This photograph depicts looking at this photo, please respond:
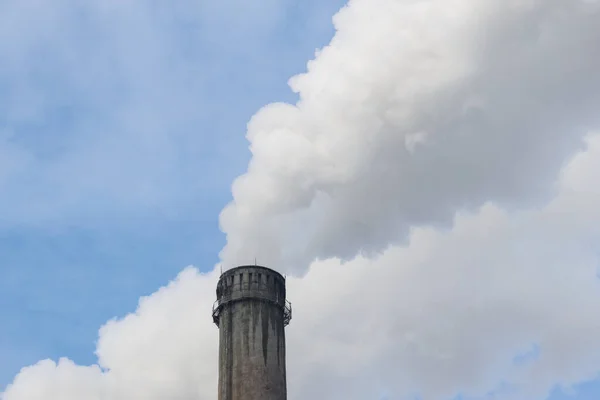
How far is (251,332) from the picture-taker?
2068 inches

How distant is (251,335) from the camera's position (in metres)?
52.4

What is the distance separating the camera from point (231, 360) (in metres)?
51.9

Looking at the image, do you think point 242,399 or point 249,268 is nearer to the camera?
point 242,399

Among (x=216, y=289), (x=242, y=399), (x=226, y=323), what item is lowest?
(x=242, y=399)

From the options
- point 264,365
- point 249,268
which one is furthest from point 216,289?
point 264,365

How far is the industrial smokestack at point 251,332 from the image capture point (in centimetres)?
5078

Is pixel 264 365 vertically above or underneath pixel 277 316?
underneath

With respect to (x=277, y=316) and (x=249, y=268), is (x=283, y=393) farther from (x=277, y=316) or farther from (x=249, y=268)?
(x=249, y=268)

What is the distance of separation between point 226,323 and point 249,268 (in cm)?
460

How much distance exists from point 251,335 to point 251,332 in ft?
0.81

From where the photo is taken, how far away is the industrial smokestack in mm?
50781

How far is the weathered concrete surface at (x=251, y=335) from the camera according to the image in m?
50.8

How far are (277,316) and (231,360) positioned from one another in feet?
16.7

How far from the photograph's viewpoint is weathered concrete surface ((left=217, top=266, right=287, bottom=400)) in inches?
1998
